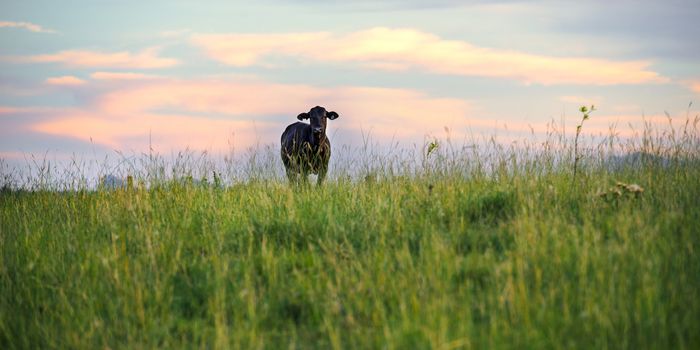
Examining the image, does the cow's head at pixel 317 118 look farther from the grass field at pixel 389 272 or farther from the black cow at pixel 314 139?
the grass field at pixel 389 272

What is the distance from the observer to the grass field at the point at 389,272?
518cm

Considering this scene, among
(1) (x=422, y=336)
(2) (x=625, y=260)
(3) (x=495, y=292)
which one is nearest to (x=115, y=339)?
(1) (x=422, y=336)

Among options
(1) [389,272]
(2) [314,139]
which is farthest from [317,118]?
(1) [389,272]

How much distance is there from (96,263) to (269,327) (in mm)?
2362

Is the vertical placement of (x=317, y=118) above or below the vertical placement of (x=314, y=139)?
above

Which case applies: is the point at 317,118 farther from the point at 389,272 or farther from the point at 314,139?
the point at 389,272

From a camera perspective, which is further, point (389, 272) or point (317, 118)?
point (317, 118)

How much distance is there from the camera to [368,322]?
559cm

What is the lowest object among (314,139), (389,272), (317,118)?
(389,272)

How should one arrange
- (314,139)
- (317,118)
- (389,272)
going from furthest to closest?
(314,139) → (317,118) → (389,272)

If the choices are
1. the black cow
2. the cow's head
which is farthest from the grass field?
the cow's head

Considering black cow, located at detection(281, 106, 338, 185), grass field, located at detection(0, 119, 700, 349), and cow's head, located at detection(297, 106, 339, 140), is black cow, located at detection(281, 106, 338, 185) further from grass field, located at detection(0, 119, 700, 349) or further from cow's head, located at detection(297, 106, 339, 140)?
grass field, located at detection(0, 119, 700, 349)

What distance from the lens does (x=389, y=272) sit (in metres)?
6.11

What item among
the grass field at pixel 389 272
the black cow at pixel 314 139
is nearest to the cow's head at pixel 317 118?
the black cow at pixel 314 139
